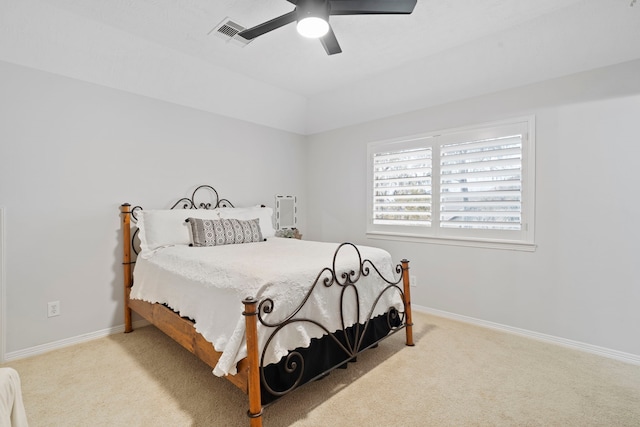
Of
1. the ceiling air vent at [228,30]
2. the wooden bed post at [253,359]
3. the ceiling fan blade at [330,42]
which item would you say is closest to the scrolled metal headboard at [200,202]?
the ceiling air vent at [228,30]

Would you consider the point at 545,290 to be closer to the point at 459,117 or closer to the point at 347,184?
the point at 459,117

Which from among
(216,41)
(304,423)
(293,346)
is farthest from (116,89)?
(304,423)

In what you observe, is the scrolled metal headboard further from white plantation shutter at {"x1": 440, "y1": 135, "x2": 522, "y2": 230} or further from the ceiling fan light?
white plantation shutter at {"x1": 440, "y1": 135, "x2": 522, "y2": 230}

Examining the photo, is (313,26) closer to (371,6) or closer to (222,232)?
(371,6)

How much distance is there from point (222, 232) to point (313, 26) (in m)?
1.92

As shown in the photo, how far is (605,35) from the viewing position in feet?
7.61

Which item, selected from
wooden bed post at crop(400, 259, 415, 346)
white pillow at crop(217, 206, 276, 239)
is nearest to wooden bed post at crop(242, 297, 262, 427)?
wooden bed post at crop(400, 259, 415, 346)

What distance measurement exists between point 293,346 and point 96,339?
87.4 inches

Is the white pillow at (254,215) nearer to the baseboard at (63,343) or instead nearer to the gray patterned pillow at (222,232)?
the gray patterned pillow at (222,232)

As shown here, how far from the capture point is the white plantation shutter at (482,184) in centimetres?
292

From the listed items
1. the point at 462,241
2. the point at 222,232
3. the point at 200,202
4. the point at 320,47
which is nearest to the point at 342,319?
the point at 222,232

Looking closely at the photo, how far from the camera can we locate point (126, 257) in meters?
2.96

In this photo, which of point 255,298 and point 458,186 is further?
point 458,186

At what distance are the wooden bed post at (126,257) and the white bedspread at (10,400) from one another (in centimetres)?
202
